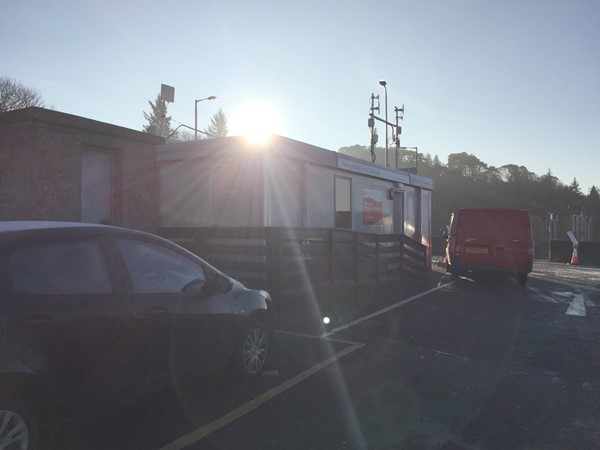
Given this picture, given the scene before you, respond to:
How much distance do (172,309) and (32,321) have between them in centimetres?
118

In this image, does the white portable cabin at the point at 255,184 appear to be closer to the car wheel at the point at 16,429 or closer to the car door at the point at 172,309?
the car door at the point at 172,309

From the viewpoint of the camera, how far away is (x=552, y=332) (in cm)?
721

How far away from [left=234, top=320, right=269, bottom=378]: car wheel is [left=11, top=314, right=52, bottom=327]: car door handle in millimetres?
2057

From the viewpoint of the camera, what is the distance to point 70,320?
2967mm

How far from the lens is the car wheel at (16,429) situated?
2.57 m

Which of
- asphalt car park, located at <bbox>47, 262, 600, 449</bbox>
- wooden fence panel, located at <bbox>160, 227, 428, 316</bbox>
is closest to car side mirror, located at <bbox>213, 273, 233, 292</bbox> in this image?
asphalt car park, located at <bbox>47, 262, 600, 449</bbox>

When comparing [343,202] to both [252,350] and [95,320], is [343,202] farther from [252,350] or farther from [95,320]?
[95,320]

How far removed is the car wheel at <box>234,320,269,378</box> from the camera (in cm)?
458

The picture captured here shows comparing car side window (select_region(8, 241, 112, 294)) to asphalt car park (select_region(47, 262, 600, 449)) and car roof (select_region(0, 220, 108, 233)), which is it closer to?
car roof (select_region(0, 220, 108, 233))

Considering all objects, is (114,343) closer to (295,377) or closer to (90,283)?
(90,283)

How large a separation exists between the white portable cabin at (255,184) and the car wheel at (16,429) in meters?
6.81

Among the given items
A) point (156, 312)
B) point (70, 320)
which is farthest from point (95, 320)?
point (156, 312)

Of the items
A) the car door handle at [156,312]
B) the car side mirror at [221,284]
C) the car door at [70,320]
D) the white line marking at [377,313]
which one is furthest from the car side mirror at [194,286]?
the white line marking at [377,313]

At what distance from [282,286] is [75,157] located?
4106mm
